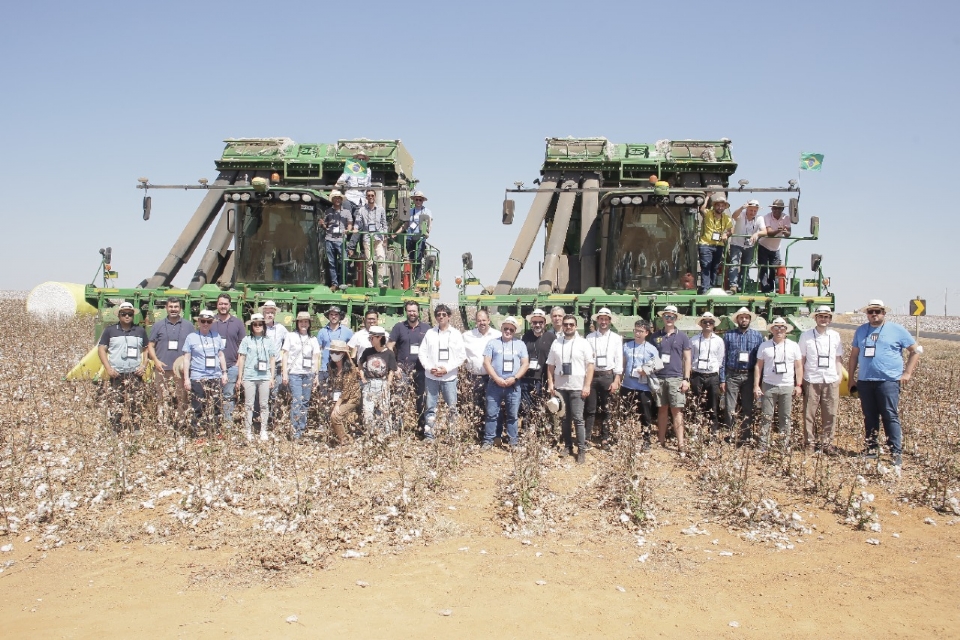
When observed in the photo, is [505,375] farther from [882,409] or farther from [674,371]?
[882,409]

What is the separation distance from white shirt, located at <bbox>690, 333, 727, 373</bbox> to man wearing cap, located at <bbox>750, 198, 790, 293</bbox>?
11.9 feet

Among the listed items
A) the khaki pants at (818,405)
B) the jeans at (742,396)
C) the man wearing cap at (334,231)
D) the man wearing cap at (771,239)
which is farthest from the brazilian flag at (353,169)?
the khaki pants at (818,405)

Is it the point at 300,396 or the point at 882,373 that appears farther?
the point at 300,396

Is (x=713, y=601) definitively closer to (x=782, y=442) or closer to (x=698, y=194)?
(x=782, y=442)

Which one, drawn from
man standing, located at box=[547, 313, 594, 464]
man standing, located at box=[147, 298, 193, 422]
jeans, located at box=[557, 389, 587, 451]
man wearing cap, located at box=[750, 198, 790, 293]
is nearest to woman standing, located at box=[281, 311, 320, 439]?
man standing, located at box=[147, 298, 193, 422]

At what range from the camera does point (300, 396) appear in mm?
10289

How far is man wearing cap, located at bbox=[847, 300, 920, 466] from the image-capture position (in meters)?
9.22

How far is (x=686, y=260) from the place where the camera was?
13445 millimetres

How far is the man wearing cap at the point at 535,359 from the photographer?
10070mm

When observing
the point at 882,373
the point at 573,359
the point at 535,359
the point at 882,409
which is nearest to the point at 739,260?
the point at 882,373

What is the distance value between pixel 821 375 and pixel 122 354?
9.05m

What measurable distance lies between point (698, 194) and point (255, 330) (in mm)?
7909

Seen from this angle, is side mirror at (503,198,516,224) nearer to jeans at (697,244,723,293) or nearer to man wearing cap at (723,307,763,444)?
jeans at (697,244,723,293)

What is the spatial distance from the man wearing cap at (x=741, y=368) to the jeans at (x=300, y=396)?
5.70 m
